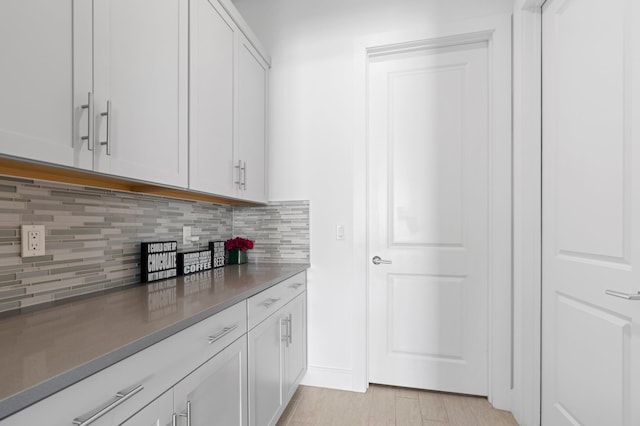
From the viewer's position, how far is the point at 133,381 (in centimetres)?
77

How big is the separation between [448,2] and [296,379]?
2.68 m

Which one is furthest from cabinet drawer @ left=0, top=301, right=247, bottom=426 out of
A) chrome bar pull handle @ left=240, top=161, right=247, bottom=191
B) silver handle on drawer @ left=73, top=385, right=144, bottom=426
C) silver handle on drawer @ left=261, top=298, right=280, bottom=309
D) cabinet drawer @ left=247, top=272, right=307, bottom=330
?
chrome bar pull handle @ left=240, top=161, right=247, bottom=191

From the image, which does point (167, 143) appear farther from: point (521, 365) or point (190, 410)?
point (521, 365)

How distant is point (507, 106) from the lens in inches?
79.0

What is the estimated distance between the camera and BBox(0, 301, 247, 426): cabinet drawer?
0.59 meters

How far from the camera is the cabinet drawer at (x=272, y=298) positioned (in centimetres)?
143

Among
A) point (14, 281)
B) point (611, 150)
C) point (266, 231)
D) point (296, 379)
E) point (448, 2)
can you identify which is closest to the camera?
point (14, 281)

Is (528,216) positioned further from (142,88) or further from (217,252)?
(142,88)

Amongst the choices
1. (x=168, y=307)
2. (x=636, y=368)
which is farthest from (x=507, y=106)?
(x=168, y=307)

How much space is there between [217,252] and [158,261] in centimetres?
52

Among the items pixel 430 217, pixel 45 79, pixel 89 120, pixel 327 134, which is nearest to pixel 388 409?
pixel 430 217

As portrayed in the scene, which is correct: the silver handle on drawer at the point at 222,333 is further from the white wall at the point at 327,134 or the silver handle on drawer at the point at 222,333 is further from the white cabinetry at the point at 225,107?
the white wall at the point at 327,134

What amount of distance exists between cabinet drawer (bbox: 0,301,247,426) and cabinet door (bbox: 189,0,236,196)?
771 millimetres

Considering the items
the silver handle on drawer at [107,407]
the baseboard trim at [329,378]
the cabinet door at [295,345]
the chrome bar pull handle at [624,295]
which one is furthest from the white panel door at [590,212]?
the silver handle on drawer at [107,407]
